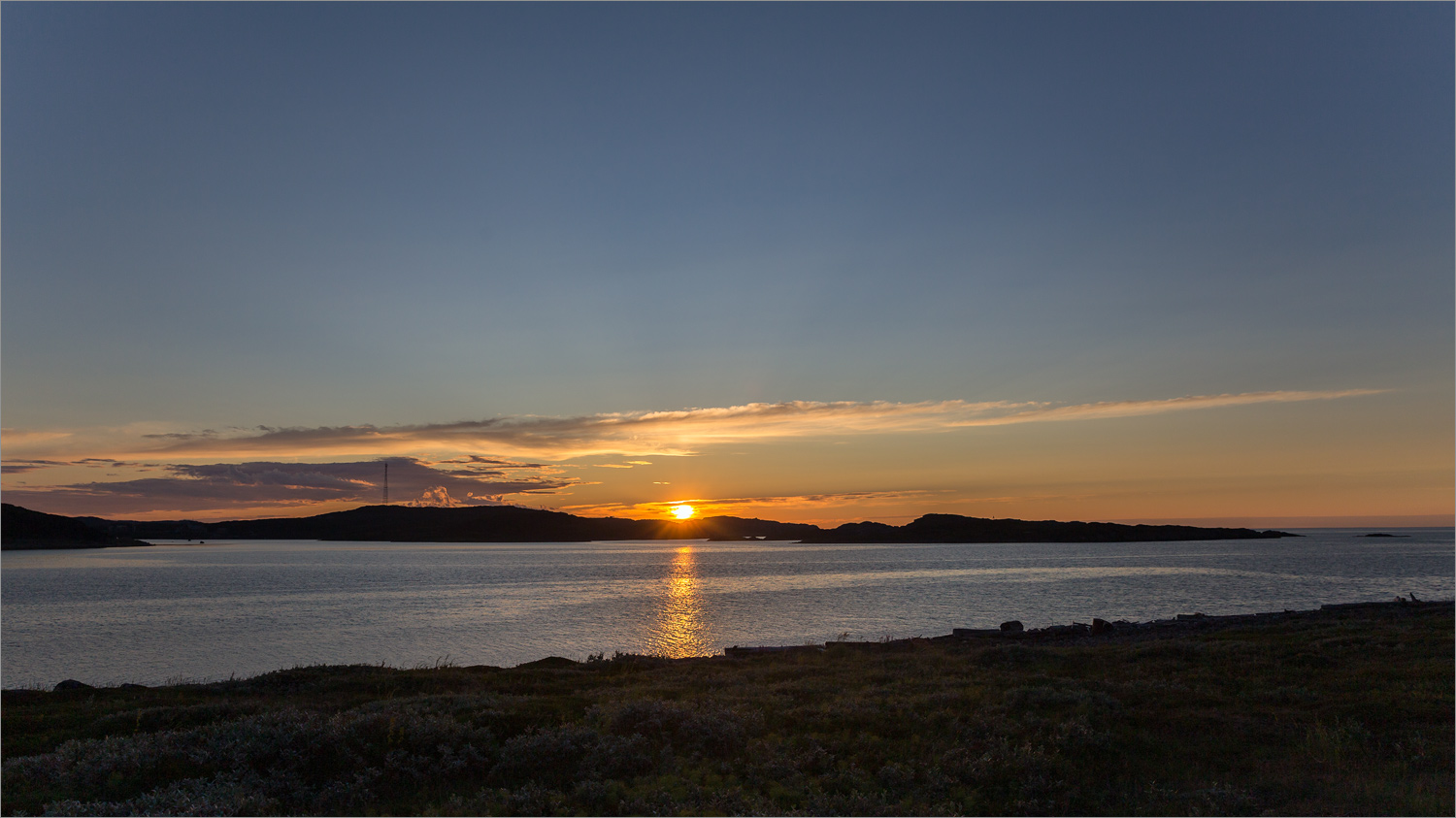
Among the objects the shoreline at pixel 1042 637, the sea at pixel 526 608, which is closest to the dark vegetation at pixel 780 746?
the shoreline at pixel 1042 637

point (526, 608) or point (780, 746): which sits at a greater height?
point (780, 746)

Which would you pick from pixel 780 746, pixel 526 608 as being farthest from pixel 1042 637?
pixel 526 608

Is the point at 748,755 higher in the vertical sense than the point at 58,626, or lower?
higher

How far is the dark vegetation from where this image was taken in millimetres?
12164

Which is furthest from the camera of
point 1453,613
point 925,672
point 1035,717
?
point 1453,613

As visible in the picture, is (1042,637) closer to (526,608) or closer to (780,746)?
(780,746)

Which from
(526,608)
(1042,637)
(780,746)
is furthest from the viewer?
(526,608)

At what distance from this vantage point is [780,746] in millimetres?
15102

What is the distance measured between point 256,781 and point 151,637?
1735 inches

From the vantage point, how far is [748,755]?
1459 cm

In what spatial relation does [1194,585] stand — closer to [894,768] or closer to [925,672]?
[925,672]

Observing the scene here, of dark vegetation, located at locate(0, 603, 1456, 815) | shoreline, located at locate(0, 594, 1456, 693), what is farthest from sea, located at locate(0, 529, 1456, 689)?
dark vegetation, located at locate(0, 603, 1456, 815)

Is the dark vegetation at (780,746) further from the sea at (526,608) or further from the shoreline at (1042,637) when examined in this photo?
the sea at (526,608)

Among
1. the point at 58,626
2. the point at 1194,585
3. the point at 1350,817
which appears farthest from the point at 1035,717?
the point at 1194,585
